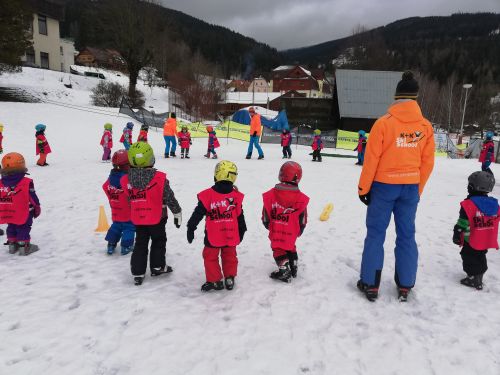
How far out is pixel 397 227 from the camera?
378cm

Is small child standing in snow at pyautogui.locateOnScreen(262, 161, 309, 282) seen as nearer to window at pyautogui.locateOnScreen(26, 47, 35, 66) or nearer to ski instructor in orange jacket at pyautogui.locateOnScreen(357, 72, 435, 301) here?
ski instructor in orange jacket at pyautogui.locateOnScreen(357, 72, 435, 301)

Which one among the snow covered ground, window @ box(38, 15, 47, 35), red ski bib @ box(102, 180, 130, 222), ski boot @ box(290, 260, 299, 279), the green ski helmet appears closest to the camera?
the snow covered ground

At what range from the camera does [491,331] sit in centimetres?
338

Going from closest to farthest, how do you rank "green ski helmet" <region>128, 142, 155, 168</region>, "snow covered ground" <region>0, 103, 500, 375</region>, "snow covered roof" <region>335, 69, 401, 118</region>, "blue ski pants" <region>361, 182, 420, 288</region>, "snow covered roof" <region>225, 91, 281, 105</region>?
"snow covered ground" <region>0, 103, 500, 375</region>
"blue ski pants" <region>361, 182, 420, 288</region>
"green ski helmet" <region>128, 142, 155, 168</region>
"snow covered roof" <region>335, 69, 401, 118</region>
"snow covered roof" <region>225, 91, 281, 105</region>

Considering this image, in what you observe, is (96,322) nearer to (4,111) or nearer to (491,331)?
(491,331)

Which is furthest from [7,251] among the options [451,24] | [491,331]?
[451,24]

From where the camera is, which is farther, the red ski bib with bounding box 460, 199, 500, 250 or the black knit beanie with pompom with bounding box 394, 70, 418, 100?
the red ski bib with bounding box 460, 199, 500, 250

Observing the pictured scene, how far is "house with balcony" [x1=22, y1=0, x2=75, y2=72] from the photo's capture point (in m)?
43.2

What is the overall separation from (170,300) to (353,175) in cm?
992

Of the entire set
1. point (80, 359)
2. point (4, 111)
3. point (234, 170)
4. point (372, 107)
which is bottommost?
point (80, 359)

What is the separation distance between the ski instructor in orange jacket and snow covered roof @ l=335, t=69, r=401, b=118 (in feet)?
99.5

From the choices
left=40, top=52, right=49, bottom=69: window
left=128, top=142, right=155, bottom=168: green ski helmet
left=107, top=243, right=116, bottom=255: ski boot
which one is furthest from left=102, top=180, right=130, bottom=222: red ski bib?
left=40, top=52, right=49, bottom=69: window

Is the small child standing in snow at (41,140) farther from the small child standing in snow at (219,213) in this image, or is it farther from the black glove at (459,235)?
the black glove at (459,235)

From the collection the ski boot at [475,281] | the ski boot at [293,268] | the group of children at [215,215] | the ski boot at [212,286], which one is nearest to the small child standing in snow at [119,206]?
the group of children at [215,215]
